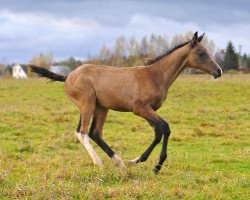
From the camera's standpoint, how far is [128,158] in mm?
12102

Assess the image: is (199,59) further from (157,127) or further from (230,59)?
(230,59)

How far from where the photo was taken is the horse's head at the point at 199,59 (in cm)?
1023

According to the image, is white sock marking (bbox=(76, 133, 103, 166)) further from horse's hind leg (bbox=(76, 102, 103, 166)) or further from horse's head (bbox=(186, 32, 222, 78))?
horse's head (bbox=(186, 32, 222, 78))

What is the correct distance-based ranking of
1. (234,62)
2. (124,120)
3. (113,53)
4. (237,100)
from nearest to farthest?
(124,120)
(237,100)
(234,62)
(113,53)

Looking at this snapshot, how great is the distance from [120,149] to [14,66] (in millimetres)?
131955

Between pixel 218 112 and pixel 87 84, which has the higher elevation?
pixel 87 84

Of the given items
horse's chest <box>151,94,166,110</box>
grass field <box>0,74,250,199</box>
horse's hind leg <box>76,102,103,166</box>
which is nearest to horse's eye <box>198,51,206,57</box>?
horse's chest <box>151,94,166,110</box>

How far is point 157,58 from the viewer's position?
1048cm

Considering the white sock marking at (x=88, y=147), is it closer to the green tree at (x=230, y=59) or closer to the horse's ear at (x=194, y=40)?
the horse's ear at (x=194, y=40)

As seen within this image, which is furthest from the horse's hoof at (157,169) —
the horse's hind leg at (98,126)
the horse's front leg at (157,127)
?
the horse's hind leg at (98,126)

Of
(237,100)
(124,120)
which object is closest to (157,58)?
(124,120)

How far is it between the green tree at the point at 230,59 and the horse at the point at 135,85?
81926mm

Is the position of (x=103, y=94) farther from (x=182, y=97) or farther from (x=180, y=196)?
(x=182, y=97)

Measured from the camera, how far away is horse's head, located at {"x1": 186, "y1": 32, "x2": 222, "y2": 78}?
33.6 feet
